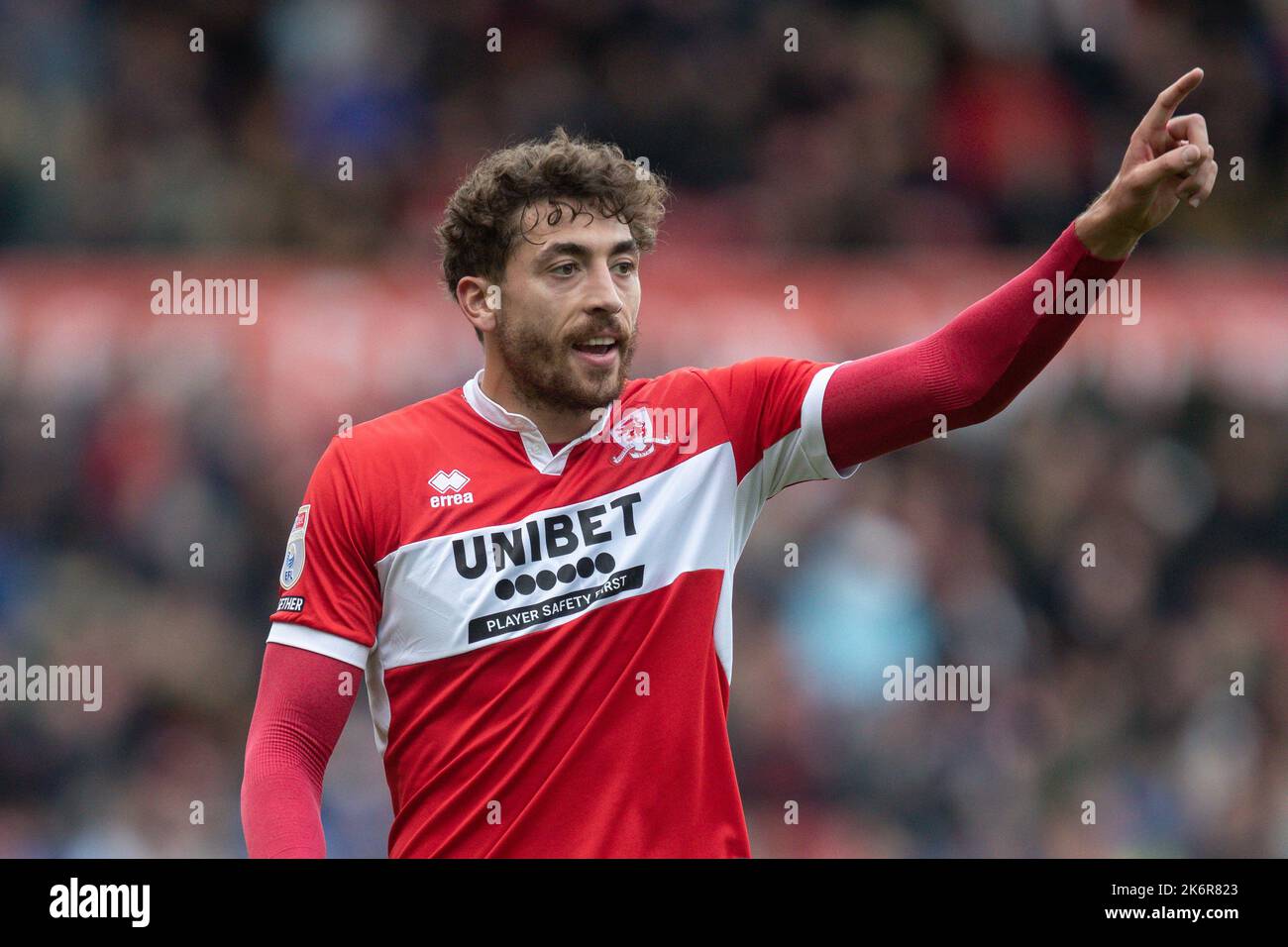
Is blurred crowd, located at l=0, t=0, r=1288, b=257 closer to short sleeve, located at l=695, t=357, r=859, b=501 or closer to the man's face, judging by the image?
the man's face

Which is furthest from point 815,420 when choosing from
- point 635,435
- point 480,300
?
point 480,300

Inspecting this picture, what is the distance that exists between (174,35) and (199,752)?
5135 millimetres

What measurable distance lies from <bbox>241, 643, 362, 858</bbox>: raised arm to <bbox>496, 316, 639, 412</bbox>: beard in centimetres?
84

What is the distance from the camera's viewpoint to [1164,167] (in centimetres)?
361

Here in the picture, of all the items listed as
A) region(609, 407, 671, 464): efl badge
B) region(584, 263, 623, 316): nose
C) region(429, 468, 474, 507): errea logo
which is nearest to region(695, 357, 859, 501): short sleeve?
region(609, 407, 671, 464): efl badge

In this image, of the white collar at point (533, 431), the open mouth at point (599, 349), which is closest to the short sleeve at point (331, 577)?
the white collar at point (533, 431)

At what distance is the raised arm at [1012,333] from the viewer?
365cm

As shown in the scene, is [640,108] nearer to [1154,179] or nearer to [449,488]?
[449,488]

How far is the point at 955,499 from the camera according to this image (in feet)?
31.6

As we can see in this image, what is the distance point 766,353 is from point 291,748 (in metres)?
6.34

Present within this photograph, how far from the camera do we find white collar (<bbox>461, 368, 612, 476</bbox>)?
4195 millimetres

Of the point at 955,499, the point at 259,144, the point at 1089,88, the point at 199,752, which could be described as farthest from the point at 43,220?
the point at 1089,88

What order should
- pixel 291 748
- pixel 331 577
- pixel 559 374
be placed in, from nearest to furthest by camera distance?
1. pixel 291 748
2. pixel 331 577
3. pixel 559 374

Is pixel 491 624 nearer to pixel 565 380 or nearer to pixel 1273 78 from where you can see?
pixel 565 380
